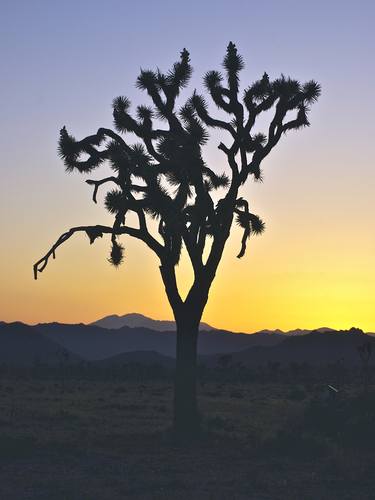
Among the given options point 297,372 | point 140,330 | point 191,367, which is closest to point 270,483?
point 191,367

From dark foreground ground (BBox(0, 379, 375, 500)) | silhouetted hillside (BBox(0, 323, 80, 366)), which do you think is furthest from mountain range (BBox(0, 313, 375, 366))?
dark foreground ground (BBox(0, 379, 375, 500))

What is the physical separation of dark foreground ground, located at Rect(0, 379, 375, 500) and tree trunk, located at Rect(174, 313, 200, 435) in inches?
18.3

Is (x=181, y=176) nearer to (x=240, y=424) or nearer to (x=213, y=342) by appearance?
(x=240, y=424)

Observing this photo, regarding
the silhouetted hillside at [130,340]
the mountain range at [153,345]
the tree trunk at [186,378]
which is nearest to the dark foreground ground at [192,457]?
the tree trunk at [186,378]

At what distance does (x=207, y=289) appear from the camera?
15.9m

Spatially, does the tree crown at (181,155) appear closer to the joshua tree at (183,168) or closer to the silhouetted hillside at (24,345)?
the joshua tree at (183,168)

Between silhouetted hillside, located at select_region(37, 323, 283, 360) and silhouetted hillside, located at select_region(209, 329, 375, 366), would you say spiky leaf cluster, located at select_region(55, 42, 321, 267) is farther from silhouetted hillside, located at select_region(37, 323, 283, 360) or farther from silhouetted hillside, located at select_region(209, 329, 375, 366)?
silhouetted hillside, located at select_region(37, 323, 283, 360)

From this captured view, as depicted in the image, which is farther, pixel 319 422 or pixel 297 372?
pixel 297 372

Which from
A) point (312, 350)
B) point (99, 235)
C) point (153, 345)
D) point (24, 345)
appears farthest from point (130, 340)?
point (99, 235)

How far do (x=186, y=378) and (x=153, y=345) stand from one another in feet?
468

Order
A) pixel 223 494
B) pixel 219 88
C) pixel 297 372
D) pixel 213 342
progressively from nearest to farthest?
pixel 223 494
pixel 219 88
pixel 297 372
pixel 213 342

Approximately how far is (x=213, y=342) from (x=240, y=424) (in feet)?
440

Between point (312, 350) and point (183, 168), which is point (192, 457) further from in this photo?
point (312, 350)

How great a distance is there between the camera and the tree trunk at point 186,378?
1557 centimetres
